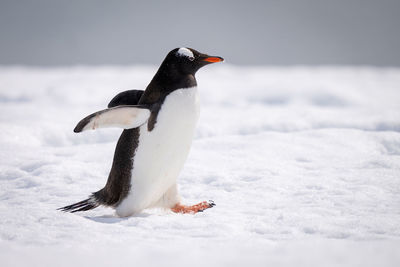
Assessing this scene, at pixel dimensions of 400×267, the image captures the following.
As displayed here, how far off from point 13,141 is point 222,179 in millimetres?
2882

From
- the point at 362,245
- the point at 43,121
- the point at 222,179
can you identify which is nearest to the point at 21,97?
the point at 43,121

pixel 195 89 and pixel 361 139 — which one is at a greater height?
pixel 195 89

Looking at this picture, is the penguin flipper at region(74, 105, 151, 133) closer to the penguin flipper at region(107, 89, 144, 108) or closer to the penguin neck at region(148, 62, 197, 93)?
the penguin neck at region(148, 62, 197, 93)

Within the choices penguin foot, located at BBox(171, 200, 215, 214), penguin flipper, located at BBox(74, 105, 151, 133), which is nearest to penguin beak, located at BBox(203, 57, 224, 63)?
penguin flipper, located at BBox(74, 105, 151, 133)

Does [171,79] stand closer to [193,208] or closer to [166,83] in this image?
[166,83]

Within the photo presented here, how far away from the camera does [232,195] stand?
3.08 metres

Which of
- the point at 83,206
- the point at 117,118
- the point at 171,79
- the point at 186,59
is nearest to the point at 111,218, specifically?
the point at 83,206

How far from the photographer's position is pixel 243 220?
2449 millimetres

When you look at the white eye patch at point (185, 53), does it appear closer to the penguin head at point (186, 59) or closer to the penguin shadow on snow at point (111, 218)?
the penguin head at point (186, 59)

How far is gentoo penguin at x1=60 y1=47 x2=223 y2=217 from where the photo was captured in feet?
8.32

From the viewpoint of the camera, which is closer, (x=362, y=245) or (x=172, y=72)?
(x=362, y=245)

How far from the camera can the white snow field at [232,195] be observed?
1.79 metres

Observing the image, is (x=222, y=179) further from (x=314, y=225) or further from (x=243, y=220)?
(x=314, y=225)

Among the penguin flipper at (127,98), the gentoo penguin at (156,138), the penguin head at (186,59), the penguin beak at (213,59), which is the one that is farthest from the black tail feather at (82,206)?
the penguin beak at (213,59)
